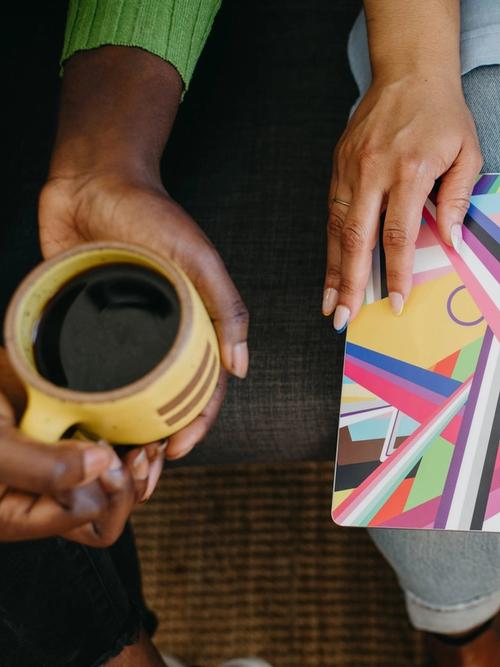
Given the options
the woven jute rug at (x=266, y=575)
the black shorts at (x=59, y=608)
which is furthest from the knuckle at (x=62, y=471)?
the woven jute rug at (x=266, y=575)

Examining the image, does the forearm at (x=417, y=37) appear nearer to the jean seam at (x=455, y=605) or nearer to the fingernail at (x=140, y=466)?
the fingernail at (x=140, y=466)

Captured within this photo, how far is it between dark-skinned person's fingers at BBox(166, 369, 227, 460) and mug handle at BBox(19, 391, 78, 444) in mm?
140

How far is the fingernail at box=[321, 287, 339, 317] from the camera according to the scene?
729 millimetres

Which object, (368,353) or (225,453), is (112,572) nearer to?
(225,453)

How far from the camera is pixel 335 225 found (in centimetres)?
A: 73

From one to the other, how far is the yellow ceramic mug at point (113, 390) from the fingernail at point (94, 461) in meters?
0.02

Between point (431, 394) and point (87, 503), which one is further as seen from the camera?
point (431, 394)

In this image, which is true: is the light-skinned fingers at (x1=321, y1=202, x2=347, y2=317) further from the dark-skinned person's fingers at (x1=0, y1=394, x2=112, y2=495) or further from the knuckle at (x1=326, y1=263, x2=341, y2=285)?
the dark-skinned person's fingers at (x1=0, y1=394, x2=112, y2=495)

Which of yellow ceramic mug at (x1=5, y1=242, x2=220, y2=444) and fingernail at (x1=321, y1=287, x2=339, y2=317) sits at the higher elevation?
yellow ceramic mug at (x1=5, y1=242, x2=220, y2=444)

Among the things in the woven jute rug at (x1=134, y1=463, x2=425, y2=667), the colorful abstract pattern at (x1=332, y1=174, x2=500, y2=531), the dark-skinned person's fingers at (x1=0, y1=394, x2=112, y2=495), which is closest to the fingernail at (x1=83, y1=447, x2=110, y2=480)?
the dark-skinned person's fingers at (x1=0, y1=394, x2=112, y2=495)

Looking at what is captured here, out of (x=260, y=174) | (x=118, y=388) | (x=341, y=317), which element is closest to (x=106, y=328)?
(x=118, y=388)

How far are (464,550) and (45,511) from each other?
438mm

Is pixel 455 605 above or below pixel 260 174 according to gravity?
below

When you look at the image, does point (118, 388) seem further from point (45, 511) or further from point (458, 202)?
point (458, 202)
